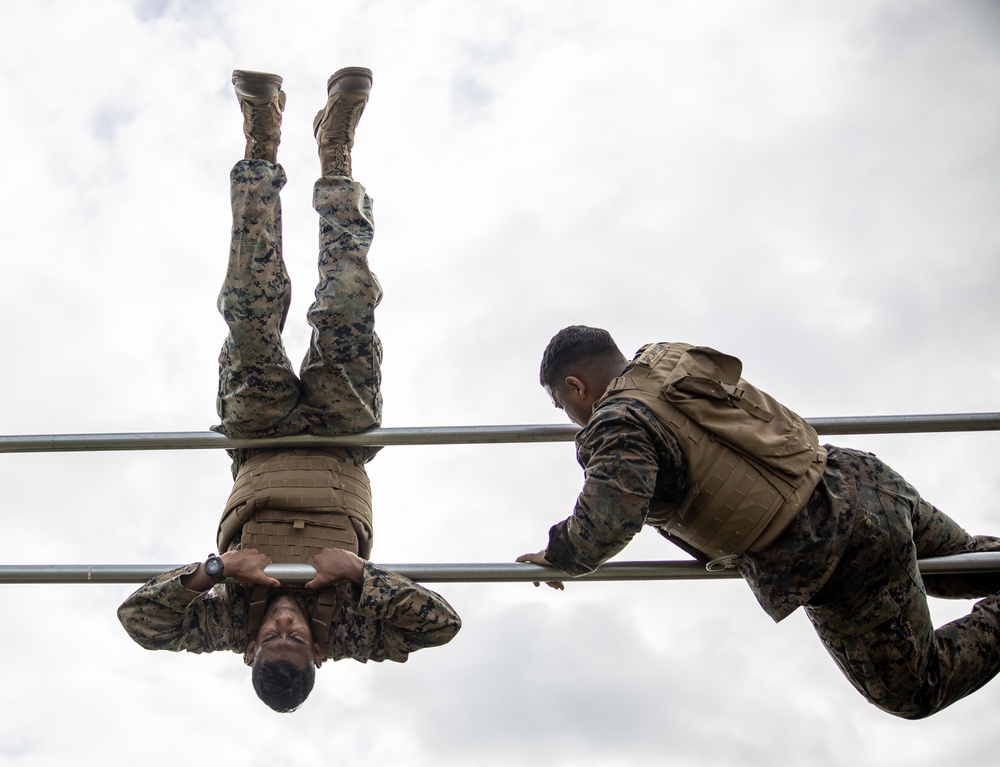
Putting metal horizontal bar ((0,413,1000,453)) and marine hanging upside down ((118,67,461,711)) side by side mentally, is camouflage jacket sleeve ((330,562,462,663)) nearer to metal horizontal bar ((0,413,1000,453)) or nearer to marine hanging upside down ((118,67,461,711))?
marine hanging upside down ((118,67,461,711))

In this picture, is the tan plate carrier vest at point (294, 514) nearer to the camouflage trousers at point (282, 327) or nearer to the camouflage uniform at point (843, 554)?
the camouflage trousers at point (282, 327)

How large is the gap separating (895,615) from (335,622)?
1853 mm

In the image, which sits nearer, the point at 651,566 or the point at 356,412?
the point at 651,566

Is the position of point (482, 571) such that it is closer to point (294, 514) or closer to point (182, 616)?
point (294, 514)

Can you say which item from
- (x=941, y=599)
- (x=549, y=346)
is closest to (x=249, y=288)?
(x=549, y=346)

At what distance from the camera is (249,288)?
14.3 ft

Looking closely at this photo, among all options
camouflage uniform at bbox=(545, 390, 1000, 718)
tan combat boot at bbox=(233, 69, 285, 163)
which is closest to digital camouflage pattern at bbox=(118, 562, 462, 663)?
camouflage uniform at bbox=(545, 390, 1000, 718)

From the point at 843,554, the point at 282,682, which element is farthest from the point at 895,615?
the point at 282,682

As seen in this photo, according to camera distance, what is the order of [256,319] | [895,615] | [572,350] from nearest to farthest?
[895,615], [572,350], [256,319]

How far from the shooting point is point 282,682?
4113mm

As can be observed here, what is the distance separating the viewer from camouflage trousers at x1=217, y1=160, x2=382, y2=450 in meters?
4.29

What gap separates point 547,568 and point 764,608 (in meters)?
0.64

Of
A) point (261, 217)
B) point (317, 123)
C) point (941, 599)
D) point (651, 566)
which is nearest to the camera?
point (651, 566)

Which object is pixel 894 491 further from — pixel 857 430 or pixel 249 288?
pixel 249 288
